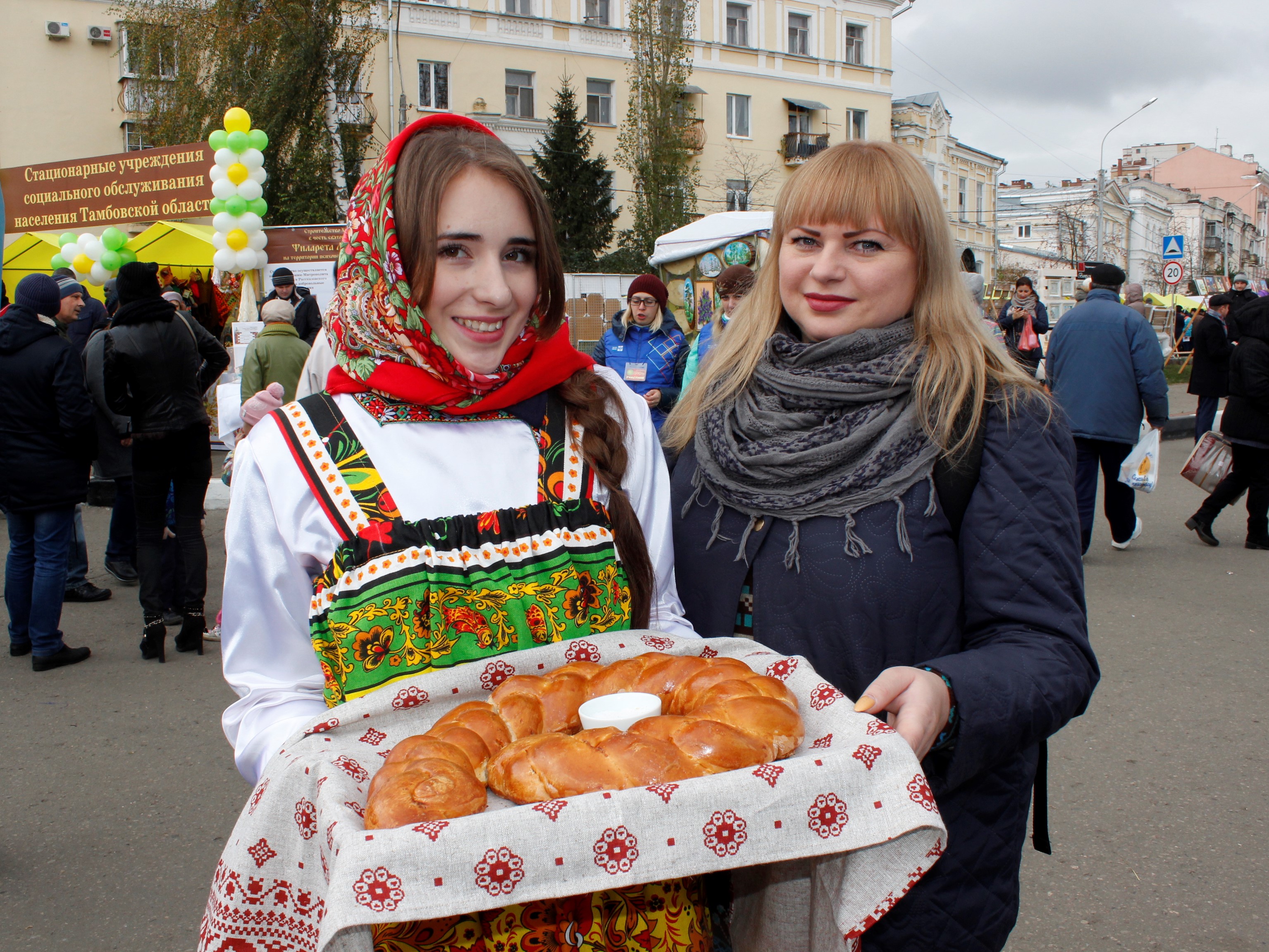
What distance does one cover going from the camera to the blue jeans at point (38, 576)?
5371 millimetres

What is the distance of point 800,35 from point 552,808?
139 ft

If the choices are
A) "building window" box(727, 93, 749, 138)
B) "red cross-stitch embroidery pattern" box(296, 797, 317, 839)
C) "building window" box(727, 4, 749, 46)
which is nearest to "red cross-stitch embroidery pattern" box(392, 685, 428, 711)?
"red cross-stitch embroidery pattern" box(296, 797, 317, 839)

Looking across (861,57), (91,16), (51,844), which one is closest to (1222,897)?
(51,844)

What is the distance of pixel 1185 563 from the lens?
279 inches

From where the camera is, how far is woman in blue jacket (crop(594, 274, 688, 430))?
767 centimetres

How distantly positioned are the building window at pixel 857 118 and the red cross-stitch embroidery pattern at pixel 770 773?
41940mm

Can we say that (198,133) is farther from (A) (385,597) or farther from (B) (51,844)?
(A) (385,597)

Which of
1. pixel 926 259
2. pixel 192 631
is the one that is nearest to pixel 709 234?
pixel 192 631

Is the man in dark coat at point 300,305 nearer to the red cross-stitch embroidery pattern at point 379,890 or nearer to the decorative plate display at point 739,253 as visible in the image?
the decorative plate display at point 739,253

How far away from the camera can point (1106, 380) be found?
6.84 meters

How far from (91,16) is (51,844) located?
31415 millimetres

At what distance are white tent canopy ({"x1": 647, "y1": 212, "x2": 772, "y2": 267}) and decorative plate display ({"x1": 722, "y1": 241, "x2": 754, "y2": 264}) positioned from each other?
0.13 metres

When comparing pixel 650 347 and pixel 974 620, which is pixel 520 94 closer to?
pixel 650 347

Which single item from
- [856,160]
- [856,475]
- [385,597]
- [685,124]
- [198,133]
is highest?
[685,124]
